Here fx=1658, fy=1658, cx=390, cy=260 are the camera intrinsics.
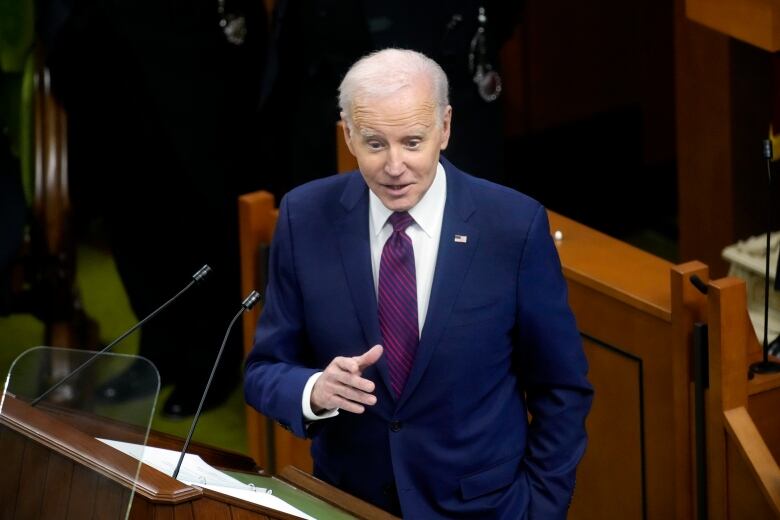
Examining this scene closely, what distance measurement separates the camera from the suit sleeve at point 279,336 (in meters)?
2.75

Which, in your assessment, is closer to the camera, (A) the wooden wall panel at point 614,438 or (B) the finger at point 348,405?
(B) the finger at point 348,405

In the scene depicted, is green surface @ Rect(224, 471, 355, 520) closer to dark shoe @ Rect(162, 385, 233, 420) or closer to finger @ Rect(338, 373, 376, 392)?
finger @ Rect(338, 373, 376, 392)

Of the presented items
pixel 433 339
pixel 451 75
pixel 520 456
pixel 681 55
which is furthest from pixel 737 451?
pixel 681 55

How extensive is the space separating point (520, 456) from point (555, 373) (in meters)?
0.17

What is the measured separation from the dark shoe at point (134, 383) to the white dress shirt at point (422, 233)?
1.54ft

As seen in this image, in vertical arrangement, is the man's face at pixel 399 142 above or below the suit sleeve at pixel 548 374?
above

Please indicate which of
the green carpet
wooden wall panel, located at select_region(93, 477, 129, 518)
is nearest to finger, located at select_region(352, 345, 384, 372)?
wooden wall panel, located at select_region(93, 477, 129, 518)

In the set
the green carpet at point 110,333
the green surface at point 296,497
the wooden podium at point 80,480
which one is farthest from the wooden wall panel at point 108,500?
the green carpet at point 110,333

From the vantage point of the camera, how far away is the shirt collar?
8.91 ft

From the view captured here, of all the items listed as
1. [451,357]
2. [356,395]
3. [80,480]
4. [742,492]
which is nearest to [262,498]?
[356,395]

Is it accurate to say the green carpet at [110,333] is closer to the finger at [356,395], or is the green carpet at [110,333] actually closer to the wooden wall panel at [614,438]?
the wooden wall panel at [614,438]

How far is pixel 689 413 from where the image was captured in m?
3.47

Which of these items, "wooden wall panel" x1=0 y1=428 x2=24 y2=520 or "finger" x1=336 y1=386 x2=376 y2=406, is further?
"finger" x1=336 y1=386 x2=376 y2=406

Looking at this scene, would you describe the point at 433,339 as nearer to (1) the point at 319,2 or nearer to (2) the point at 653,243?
(1) the point at 319,2
